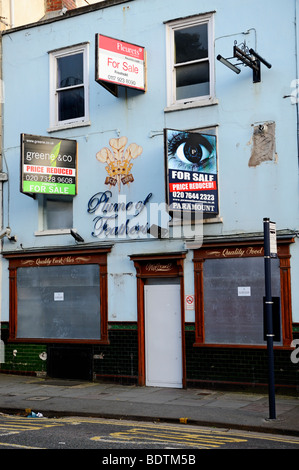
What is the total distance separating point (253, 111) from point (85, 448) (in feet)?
27.5

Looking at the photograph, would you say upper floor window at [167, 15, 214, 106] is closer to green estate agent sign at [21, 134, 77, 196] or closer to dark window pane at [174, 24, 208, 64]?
dark window pane at [174, 24, 208, 64]

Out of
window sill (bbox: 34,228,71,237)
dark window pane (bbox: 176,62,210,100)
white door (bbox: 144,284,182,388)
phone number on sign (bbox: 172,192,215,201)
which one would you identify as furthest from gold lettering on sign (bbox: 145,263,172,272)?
dark window pane (bbox: 176,62,210,100)

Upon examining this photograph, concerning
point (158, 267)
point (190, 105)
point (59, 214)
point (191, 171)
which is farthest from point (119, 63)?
point (158, 267)

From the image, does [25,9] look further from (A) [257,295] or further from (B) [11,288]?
(A) [257,295]

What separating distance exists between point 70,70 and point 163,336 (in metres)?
7.39

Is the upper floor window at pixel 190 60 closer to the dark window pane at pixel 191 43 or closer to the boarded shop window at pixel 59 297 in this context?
the dark window pane at pixel 191 43

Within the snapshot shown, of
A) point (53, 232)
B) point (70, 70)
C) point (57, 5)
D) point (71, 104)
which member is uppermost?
point (57, 5)

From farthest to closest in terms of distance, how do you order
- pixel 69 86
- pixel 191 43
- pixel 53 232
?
pixel 69 86 < pixel 53 232 < pixel 191 43

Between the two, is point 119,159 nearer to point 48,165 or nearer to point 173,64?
point 48,165

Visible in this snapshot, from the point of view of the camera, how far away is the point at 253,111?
46.4ft

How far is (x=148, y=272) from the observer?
1534cm

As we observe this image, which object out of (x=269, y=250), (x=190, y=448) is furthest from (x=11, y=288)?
(x=190, y=448)

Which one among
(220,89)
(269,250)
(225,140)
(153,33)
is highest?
(153,33)

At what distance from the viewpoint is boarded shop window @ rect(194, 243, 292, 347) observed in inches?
531
